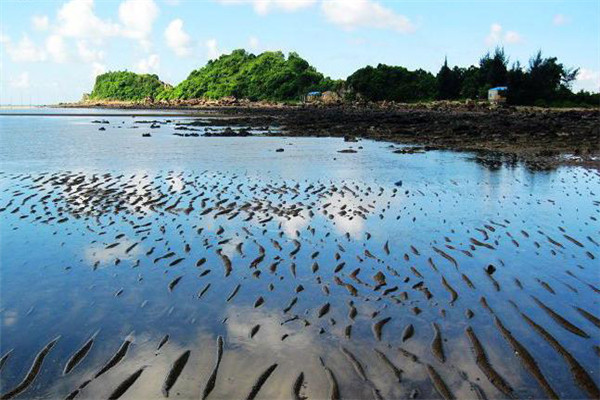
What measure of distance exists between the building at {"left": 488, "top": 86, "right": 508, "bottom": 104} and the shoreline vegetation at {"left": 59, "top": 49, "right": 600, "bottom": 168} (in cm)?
125

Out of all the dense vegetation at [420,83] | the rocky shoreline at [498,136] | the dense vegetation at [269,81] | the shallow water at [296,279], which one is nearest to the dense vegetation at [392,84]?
the dense vegetation at [420,83]

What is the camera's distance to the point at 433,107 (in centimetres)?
7850

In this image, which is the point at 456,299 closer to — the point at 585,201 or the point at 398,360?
the point at 398,360

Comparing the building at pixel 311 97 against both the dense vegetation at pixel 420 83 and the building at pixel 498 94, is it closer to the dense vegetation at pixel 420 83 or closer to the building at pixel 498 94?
the dense vegetation at pixel 420 83

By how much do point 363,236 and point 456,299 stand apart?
152 inches

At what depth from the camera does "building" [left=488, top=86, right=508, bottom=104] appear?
77.4 m

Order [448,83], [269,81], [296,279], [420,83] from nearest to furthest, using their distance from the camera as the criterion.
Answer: [296,279] → [448,83] → [420,83] → [269,81]

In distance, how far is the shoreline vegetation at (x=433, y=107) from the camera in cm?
3338

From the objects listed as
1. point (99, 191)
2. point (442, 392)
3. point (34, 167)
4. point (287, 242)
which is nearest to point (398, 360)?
point (442, 392)

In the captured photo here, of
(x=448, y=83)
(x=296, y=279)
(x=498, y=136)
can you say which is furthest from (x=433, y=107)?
(x=296, y=279)

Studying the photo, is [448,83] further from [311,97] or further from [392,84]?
[311,97]

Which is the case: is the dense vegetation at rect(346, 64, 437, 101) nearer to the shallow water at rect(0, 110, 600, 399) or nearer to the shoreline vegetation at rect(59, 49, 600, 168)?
the shoreline vegetation at rect(59, 49, 600, 168)

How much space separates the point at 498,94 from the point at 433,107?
1150 cm

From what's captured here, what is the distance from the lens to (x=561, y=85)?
8731 cm
